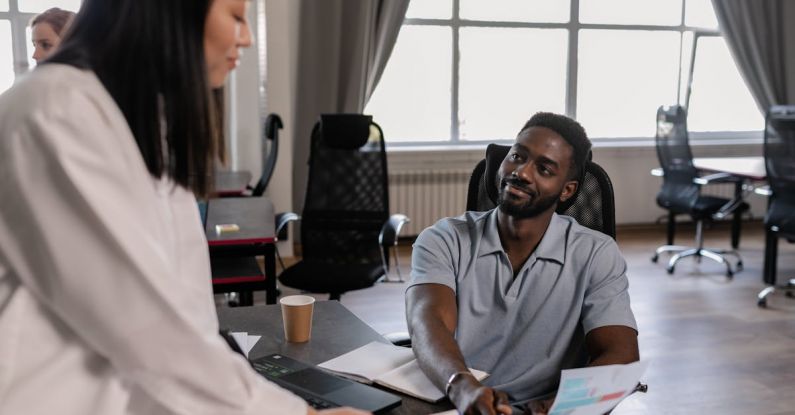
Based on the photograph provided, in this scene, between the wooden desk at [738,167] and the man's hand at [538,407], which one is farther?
the wooden desk at [738,167]

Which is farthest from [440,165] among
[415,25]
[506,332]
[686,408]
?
[506,332]

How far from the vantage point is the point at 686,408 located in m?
3.09

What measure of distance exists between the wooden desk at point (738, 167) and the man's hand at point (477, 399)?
4.15 m

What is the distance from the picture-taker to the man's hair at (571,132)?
1866 mm

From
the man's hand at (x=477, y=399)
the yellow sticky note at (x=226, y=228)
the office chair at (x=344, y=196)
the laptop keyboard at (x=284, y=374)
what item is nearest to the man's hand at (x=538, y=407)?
the man's hand at (x=477, y=399)

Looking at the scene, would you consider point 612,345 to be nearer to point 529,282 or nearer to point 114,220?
point 529,282

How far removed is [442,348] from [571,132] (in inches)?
24.6

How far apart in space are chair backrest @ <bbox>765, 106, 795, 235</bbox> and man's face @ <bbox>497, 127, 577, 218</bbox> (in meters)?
3.10

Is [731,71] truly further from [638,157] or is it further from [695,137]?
[638,157]

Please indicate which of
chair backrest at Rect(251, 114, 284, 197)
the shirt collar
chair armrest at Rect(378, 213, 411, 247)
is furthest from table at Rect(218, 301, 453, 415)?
chair backrest at Rect(251, 114, 284, 197)

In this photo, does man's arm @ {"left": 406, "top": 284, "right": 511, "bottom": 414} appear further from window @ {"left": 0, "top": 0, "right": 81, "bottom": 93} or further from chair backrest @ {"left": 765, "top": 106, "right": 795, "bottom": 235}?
window @ {"left": 0, "top": 0, "right": 81, "bottom": 93}

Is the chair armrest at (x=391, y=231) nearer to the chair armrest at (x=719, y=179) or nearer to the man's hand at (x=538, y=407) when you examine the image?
the man's hand at (x=538, y=407)

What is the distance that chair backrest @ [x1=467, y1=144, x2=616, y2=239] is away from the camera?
77.5 inches

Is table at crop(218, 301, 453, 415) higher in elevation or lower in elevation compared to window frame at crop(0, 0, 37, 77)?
lower
